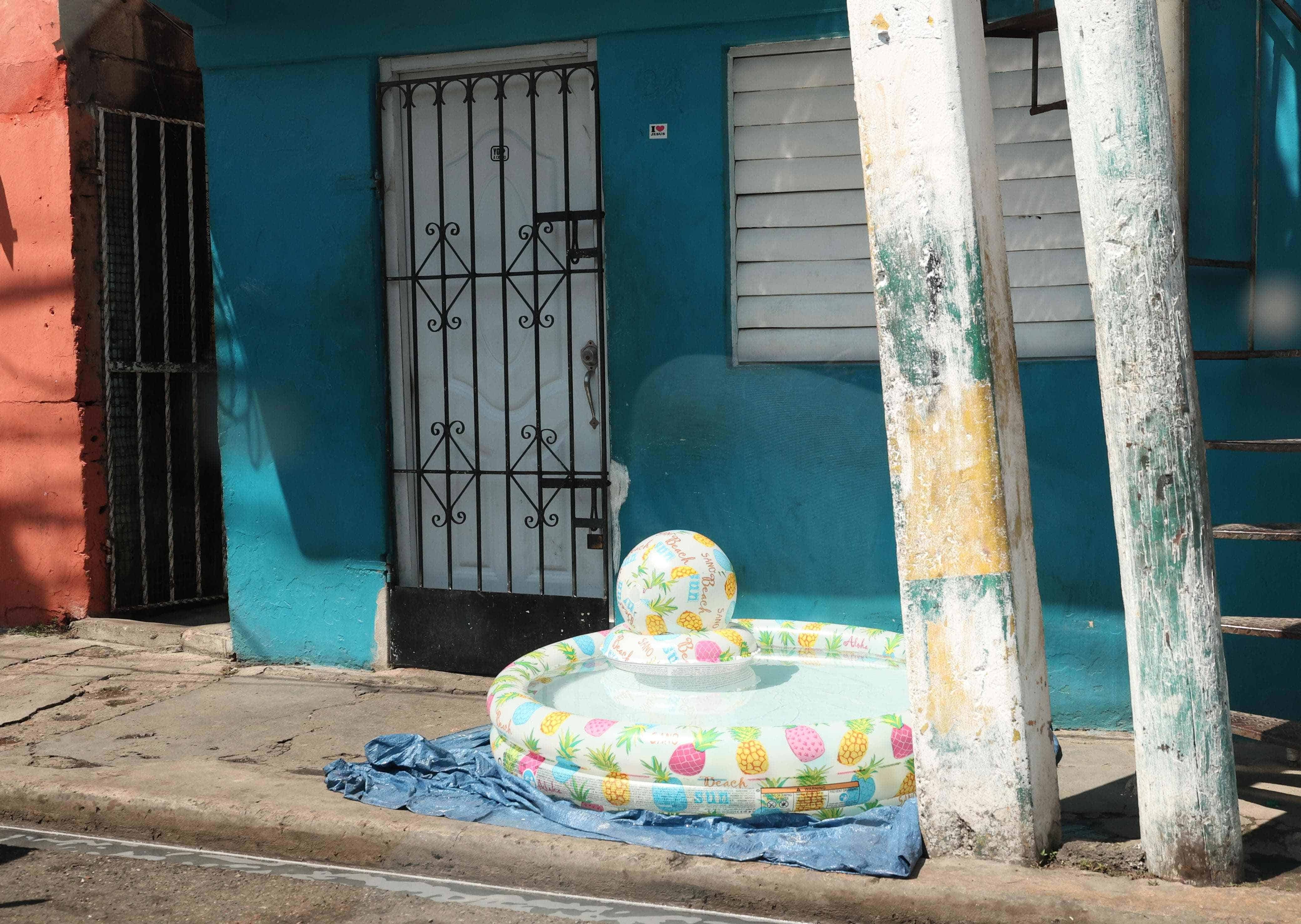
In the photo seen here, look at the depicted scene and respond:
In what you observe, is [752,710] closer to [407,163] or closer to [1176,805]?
[1176,805]

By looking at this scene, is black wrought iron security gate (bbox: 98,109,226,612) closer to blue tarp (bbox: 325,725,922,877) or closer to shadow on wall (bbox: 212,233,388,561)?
shadow on wall (bbox: 212,233,388,561)

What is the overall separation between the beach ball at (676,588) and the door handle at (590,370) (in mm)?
1606

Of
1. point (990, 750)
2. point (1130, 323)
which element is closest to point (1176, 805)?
point (990, 750)

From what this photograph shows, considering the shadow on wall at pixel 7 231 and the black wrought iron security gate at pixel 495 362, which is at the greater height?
the shadow on wall at pixel 7 231

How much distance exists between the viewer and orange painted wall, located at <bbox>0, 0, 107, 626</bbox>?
24.4 ft

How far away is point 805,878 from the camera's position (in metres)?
3.81

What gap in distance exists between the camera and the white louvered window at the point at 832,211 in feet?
17.8

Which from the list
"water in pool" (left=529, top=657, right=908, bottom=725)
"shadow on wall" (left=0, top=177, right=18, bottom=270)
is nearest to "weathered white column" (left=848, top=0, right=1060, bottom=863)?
"water in pool" (left=529, top=657, right=908, bottom=725)

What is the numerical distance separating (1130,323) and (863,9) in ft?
4.10

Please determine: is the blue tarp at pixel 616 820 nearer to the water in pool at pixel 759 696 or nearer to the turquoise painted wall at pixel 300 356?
the water in pool at pixel 759 696

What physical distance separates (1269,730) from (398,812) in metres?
3.07

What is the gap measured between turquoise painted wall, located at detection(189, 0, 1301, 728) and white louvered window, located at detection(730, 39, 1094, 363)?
0.12 metres

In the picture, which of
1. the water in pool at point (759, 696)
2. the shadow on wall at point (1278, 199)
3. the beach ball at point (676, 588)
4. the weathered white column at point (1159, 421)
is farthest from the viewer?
the shadow on wall at point (1278, 199)

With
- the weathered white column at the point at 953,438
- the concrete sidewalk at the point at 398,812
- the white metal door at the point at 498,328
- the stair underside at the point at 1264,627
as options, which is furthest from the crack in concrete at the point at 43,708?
the stair underside at the point at 1264,627
